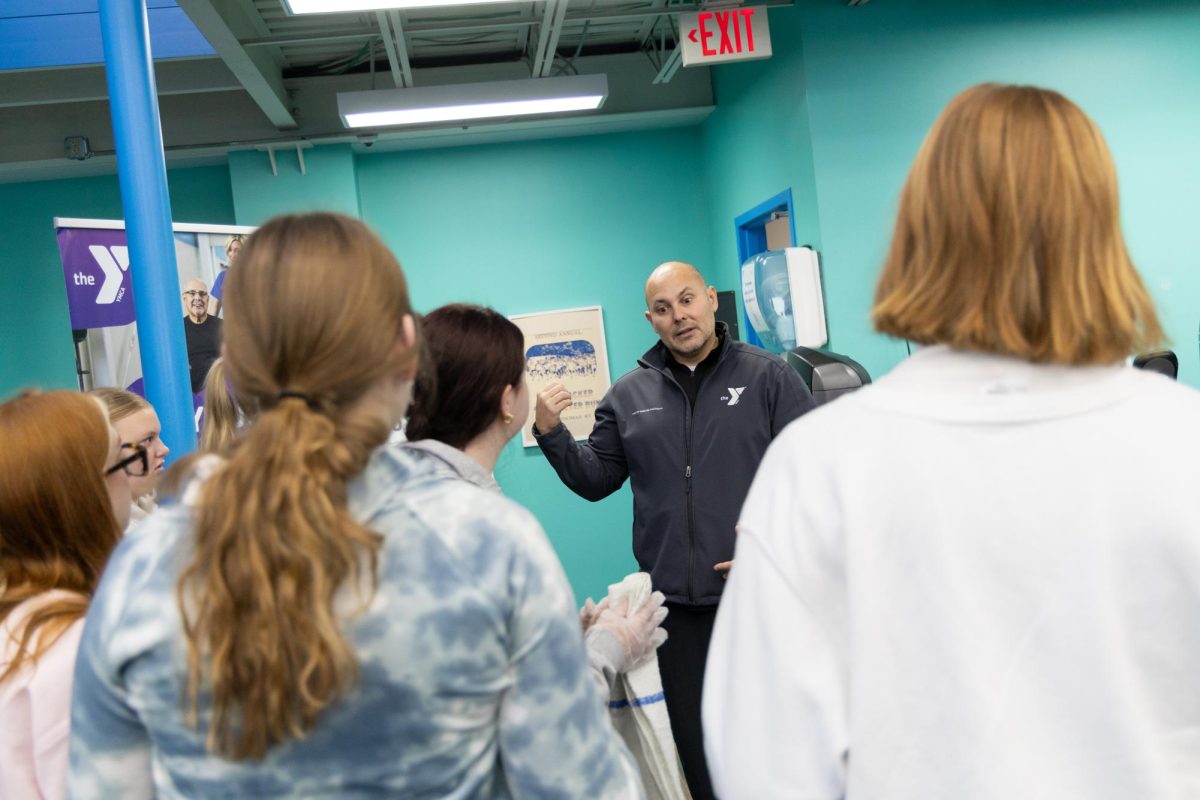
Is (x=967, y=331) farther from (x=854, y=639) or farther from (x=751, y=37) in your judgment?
(x=751, y=37)

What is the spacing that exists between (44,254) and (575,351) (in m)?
3.69

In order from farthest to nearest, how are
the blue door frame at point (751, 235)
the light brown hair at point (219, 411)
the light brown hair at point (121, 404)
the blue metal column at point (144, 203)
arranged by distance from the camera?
the blue door frame at point (751, 235)
the blue metal column at point (144, 203)
the light brown hair at point (219, 411)
the light brown hair at point (121, 404)

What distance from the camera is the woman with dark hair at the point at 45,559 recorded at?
1.33m

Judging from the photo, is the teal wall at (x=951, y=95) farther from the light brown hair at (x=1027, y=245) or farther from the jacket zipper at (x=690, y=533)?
the light brown hair at (x=1027, y=245)

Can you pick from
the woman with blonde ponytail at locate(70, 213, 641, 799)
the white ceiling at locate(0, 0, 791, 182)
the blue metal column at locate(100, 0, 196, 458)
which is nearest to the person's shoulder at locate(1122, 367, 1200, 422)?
the woman with blonde ponytail at locate(70, 213, 641, 799)

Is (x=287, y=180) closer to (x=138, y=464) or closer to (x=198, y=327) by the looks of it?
(x=198, y=327)

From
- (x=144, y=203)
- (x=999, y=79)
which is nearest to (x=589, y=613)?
(x=144, y=203)

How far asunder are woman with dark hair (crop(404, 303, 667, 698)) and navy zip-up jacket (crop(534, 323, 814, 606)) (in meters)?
1.20

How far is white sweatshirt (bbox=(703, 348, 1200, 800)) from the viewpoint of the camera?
1.02 metres

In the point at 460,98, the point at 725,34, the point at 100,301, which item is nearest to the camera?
the point at 100,301

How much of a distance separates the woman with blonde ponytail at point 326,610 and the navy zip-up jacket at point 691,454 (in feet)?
6.61

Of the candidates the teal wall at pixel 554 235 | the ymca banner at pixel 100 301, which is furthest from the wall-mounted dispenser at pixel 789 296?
the ymca banner at pixel 100 301

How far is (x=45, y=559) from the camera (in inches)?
57.2

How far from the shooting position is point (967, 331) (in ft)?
3.41
